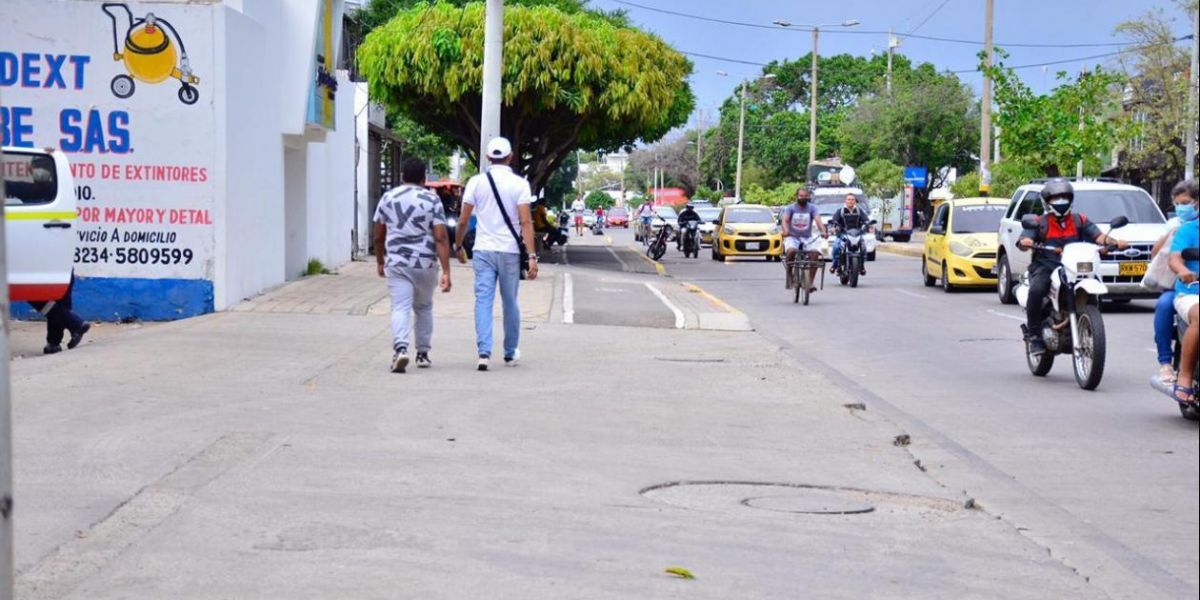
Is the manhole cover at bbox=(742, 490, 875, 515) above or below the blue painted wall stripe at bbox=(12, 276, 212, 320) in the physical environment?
below

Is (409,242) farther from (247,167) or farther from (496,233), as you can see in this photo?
(247,167)

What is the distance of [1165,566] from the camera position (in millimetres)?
6520

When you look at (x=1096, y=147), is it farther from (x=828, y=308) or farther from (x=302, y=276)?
(x=302, y=276)

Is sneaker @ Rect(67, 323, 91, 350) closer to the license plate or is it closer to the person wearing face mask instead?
the person wearing face mask

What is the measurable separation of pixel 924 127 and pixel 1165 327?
66.7m

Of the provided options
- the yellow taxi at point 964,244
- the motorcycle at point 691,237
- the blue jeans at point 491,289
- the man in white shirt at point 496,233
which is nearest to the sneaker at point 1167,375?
the man in white shirt at point 496,233

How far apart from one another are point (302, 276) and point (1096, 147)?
82.9 feet

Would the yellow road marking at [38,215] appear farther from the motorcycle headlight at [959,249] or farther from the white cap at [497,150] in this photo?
the motorcycle headlight at [959,249]

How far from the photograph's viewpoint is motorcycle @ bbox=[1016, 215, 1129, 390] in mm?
12445

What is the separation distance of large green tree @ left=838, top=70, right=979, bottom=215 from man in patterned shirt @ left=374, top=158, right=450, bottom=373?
63862 millimetres

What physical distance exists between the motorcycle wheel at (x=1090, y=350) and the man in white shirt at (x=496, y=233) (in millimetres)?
4417

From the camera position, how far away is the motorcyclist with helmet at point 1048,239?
44.5 ft

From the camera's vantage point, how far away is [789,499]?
306 inches

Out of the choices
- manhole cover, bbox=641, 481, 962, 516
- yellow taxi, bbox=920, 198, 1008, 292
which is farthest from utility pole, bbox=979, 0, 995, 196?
manhole cover, bbox=641, 481, 962, 516
